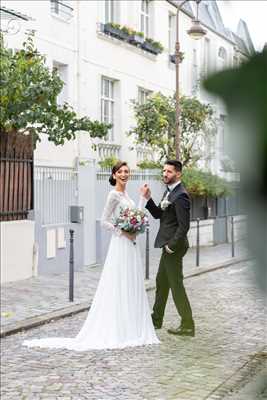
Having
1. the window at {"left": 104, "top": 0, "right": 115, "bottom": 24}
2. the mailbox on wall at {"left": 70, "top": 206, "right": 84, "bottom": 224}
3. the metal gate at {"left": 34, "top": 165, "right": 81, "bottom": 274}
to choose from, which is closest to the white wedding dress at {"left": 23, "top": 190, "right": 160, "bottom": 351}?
the metal gate at {"left": 34, "top": 165, "right": 81, "bottom": 274}

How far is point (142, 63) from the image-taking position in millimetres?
19438

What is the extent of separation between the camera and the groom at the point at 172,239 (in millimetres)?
6867

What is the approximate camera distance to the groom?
6.87 meters

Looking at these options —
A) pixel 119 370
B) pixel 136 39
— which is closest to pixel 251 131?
pixel 119 370

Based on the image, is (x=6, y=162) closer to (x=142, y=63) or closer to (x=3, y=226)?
(x=3, y=226)

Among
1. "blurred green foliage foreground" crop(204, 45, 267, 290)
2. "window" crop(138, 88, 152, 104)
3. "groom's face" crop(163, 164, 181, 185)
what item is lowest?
"blurred green foliage foreground" crop(204, 45, 267, 290)

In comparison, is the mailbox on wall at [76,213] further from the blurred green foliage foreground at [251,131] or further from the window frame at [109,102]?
the blurred green foliage foreground at [251,131]

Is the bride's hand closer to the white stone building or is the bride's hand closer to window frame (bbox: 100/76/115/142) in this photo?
the white stone building

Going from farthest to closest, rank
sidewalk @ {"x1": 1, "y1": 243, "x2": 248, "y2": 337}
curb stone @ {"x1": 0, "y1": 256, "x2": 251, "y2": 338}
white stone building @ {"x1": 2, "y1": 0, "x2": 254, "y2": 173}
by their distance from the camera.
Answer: white stone building @ {"x1": 2, "y1": 0, "x2": 254, "y2": 173}
sidewalk @ {"x1": 1, "y1": 243, "x2": 248, "y2": 337}
curb stone @ {"x1": 0, "y1": 256, "x2": 251, "y2": 338}

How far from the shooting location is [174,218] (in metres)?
7.18

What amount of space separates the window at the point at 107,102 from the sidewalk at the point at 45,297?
531 cm

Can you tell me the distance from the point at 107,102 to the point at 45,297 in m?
9.26

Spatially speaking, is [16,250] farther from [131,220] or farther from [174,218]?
[174,218]

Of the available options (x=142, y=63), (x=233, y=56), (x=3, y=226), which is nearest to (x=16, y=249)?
(x=3, y=226)
